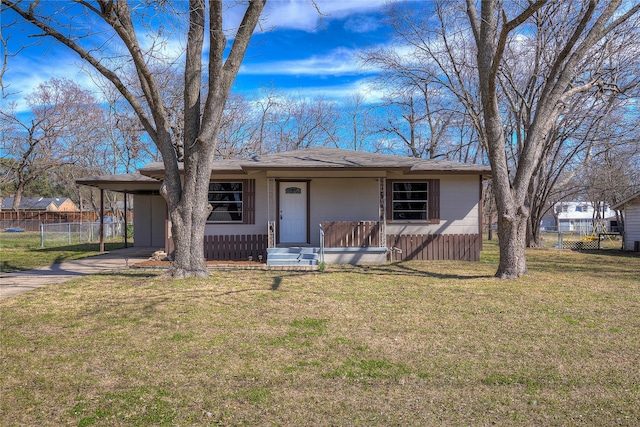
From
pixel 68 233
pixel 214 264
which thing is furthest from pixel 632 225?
pixel 68 233

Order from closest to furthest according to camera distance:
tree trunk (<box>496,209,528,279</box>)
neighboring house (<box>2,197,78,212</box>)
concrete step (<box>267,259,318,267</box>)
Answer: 1. tree trunk (<box>496,209,528,279</box>)
2. concrete step (<box>267,259,318,267</box>)
3. neighboring house (<box>2,197,78,212</box>)

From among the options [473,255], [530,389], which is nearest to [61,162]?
[473,255]

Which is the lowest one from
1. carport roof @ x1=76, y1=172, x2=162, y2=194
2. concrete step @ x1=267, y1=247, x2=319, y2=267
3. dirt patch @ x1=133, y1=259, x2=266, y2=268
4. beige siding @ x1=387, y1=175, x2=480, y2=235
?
dirt patch @ x1=133, y1=259, x2=266, y2=268

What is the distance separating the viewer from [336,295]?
7336 millimetres

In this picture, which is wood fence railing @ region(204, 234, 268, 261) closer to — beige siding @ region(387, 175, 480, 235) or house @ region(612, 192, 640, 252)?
beige siding @ region(387, 175, 480, 235)

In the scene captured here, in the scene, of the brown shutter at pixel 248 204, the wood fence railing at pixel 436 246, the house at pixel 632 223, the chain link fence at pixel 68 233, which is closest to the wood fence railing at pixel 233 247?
the brown shutter at pixel 248 204

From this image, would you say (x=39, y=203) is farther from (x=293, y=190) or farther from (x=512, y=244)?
(x=512, y=244)

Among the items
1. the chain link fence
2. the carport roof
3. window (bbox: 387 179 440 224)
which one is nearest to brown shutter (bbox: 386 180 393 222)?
window (bbox: 387 179 440 224)

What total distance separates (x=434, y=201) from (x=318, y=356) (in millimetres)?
9759

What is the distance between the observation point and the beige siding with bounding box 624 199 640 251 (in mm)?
18594

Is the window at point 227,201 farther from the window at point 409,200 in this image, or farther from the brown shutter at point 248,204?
the window at point 409,200

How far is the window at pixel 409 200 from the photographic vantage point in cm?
1323

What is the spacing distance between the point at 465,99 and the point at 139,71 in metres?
13.6

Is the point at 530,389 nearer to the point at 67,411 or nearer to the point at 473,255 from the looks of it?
the point at 67,411
